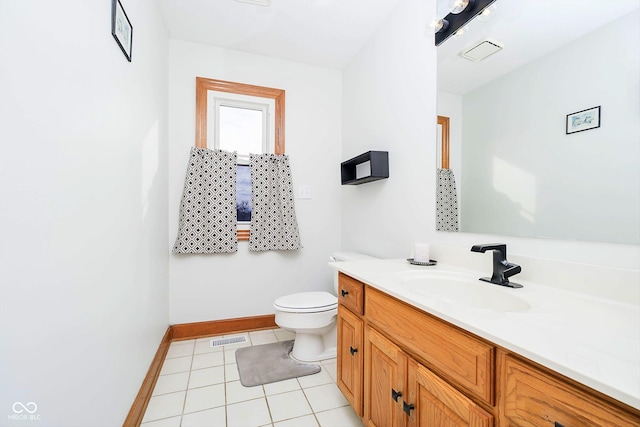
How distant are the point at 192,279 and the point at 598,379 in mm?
2422

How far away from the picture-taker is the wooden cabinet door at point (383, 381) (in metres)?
0.95

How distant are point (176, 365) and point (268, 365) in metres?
0.63

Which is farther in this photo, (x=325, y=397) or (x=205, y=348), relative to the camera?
(x=205, y=348)

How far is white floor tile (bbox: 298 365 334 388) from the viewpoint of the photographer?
1.68 meters

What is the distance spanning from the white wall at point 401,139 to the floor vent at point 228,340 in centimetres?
123

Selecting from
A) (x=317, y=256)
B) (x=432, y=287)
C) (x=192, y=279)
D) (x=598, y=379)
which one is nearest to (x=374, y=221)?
(x=317, y=256)

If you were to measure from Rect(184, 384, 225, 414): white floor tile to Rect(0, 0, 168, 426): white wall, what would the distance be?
298 mm

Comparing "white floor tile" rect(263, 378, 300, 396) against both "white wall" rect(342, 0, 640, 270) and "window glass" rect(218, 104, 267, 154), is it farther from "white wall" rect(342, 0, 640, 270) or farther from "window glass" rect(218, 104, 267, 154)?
"window glass" rect(218, 104, 267, 154)

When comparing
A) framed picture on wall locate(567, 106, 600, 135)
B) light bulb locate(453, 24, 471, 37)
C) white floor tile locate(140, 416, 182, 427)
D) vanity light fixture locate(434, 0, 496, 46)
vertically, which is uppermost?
vanity light fixture locate(434, 0, 496, 46)

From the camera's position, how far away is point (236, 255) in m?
2.42

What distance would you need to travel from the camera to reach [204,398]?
5.05ft

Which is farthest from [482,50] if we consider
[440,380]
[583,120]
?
[440,380]

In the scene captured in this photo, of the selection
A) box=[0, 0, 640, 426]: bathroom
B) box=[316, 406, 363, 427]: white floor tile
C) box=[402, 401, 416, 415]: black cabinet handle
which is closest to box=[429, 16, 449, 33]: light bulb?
box=[0, 0, 640, 426]: bathroom

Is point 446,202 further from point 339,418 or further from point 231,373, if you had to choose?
point 231,373
